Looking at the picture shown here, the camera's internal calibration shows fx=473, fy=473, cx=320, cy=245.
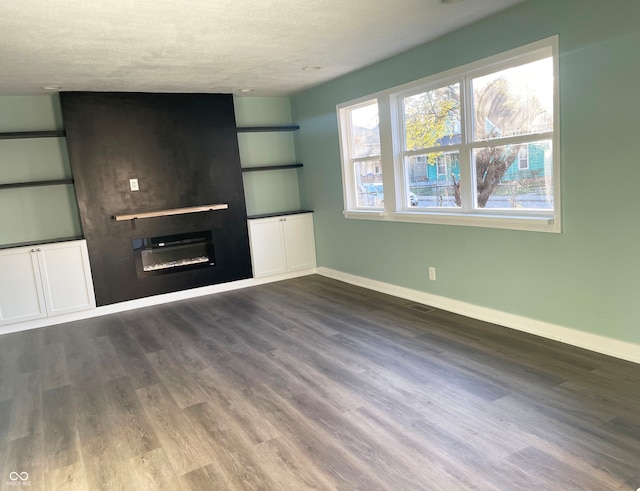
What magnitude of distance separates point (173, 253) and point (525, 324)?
3834 millimetres

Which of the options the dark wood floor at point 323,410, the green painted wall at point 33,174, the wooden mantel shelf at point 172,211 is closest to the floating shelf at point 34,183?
the green painted wall at point 33,174

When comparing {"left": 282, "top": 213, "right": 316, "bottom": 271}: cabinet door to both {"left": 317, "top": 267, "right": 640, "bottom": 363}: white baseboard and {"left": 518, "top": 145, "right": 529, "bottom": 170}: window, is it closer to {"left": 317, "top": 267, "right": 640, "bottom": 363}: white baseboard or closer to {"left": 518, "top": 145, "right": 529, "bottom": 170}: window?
{"left": 317, "top": 267, "right": 640, "bottom": 363}: white baseboard

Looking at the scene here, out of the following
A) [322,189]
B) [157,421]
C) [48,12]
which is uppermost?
[48,12]

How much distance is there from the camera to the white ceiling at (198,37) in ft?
9.00

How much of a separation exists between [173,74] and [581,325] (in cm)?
396

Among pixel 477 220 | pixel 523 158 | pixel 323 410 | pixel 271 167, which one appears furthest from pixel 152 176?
pixel 523 158

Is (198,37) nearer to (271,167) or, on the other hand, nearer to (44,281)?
(271,167)

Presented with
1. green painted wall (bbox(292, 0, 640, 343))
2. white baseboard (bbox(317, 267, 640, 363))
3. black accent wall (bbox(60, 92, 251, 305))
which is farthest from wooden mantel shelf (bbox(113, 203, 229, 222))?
green painted wall (bbox(292, 0, 640, 343))

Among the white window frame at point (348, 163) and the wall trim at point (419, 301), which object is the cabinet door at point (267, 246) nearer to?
the wall trim at point (419, 301)

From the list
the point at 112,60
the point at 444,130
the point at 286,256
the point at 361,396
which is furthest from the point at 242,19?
the point at 286,256

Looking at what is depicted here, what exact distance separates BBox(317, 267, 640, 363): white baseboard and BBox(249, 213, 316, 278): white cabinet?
125 centimetres

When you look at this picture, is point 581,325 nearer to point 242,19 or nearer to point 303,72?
point 242,19

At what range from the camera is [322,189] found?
5934 millimetres

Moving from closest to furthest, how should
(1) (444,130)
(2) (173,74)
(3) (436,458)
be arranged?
(3) (436,458), (1) (444,130), (2) (173,74)
